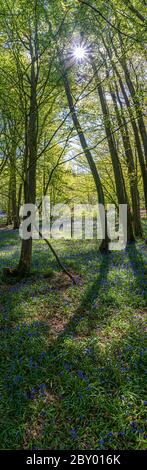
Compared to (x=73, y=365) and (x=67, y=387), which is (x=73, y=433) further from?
(x=73, y=365)

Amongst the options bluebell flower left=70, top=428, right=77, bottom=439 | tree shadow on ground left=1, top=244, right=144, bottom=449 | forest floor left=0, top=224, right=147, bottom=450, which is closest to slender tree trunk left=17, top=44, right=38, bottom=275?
forest floor left=0, top=224, right=147, bottom=450

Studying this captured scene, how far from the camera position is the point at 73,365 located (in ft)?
A: 13.7

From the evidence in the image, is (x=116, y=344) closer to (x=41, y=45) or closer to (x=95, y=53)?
(x=41, y=45)

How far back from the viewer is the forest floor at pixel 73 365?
3.04 metres

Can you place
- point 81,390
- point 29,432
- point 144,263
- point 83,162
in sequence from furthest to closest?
point 83,162 → point 144,263 → point 81,390 → point 29,432

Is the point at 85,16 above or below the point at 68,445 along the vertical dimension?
above

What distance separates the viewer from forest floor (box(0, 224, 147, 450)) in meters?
3.04

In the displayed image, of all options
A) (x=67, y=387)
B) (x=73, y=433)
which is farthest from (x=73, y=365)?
(x=73, y=433)

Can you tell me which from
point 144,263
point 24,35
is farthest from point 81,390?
point 24,35

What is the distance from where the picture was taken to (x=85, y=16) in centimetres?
691

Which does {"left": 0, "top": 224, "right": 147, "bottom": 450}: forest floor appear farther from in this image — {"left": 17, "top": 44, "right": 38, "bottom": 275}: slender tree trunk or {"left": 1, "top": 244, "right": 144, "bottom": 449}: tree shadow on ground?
{"left": 17, "top": 44, "right": 38, "bottom": 275}: slender tree trunk

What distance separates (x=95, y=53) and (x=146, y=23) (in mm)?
5354

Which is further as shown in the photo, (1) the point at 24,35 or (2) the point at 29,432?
(1) the point at 24,35

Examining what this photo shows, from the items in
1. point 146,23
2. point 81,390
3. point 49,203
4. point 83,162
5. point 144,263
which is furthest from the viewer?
point 49,203
